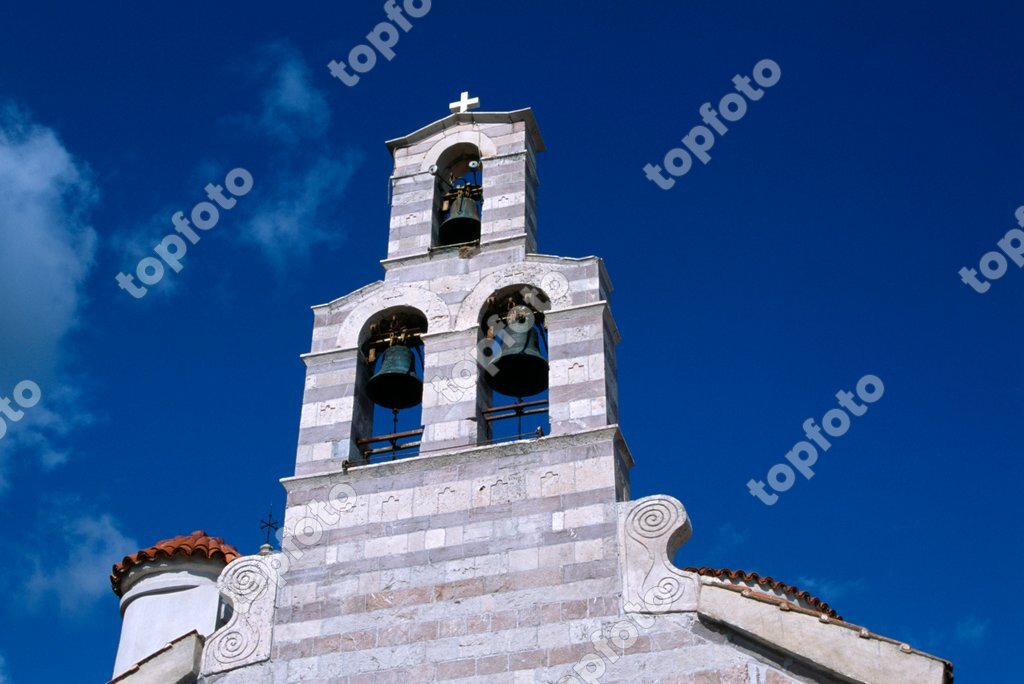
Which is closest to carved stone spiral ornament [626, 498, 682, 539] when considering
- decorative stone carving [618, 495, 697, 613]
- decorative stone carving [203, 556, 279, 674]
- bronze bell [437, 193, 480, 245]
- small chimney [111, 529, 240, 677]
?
decorative stone carving [618, 495, 697, 613]

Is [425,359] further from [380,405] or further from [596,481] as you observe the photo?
[596,481]

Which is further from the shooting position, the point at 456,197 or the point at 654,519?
the point at 456,197

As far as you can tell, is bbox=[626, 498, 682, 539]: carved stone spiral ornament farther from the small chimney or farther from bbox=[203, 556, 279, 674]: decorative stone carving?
the small chimney

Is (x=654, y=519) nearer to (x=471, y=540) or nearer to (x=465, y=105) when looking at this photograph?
(x=471, y=540)

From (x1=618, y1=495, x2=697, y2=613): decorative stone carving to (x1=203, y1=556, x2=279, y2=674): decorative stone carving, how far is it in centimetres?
347

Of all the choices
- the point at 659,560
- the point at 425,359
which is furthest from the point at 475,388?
the point at 659,560

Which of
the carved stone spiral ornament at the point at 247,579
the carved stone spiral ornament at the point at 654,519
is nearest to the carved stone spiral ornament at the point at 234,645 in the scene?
the carved stone spiral ornament at the point at 247,579

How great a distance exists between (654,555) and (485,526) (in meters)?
1.68

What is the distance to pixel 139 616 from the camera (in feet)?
52.9

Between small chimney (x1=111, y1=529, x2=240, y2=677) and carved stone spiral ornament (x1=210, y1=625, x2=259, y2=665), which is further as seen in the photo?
small chimney (x1=111, y1=529, x2=240, y2=677)

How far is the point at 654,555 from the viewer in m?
13.6

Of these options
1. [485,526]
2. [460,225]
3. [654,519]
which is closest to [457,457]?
[485,526]

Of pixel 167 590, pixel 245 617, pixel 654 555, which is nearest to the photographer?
pixel 654 555

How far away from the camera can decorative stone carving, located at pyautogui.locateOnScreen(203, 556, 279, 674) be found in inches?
549
